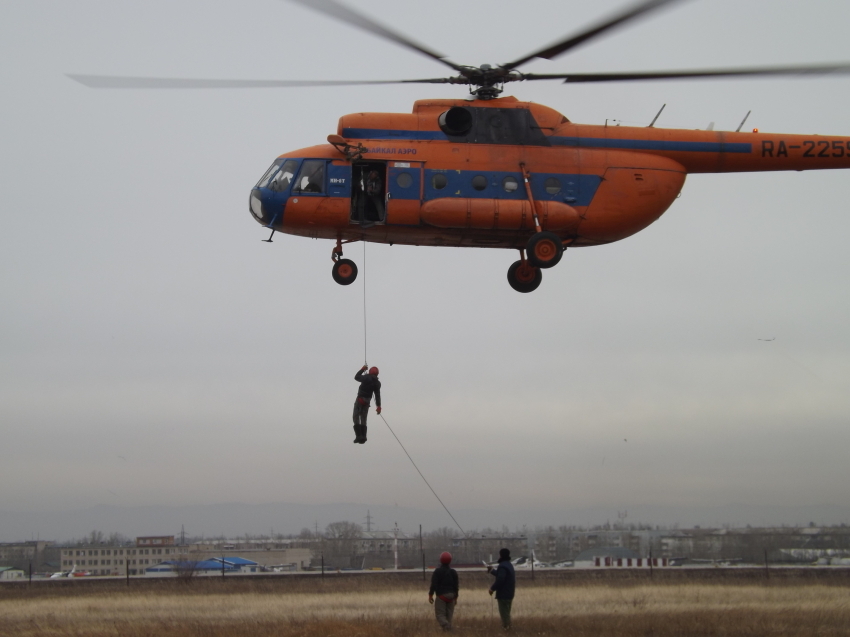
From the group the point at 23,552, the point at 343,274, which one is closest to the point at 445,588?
the point at 343,274

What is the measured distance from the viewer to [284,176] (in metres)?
→ 19.9

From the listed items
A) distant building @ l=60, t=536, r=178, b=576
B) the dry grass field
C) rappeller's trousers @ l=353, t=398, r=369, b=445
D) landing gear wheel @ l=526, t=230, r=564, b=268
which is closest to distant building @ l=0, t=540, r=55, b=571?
distant building @ l=60, t=536, r=178, b=576

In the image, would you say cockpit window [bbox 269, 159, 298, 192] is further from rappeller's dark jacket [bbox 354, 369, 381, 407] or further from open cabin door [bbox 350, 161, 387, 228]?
rappeller's dark jacket [bbox 354, 369, 381, 407]

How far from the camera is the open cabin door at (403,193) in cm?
1950

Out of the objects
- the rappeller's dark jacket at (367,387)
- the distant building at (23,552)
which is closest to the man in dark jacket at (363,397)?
the rappeller's dark jacket at (367,387)

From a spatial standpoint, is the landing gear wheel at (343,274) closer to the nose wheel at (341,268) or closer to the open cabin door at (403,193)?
the nose wheel at (341,268)

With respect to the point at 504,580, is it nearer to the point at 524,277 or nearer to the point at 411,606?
the point at 524,277

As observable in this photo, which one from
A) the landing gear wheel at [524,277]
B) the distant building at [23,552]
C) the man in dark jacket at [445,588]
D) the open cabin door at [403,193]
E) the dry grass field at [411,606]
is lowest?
the distant building at [23,552]

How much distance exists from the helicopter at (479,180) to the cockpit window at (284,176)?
2 cm

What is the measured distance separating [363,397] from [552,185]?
221 inches

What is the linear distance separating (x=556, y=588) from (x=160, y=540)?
97666 millimetres

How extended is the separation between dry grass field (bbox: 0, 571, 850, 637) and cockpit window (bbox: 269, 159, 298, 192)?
8.57 meters

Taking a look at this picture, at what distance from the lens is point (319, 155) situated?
65.1 feet

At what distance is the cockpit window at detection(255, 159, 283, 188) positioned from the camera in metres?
20.0
